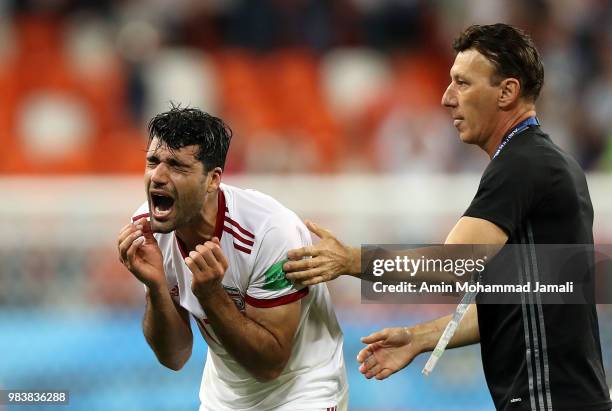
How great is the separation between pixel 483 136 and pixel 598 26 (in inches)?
313

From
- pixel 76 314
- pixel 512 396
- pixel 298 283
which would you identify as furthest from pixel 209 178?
pixel 76 314

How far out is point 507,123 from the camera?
402 cm

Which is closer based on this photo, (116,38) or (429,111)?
(429,111)

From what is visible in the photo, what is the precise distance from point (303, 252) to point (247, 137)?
623 centimetres

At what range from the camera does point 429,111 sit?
1034cm

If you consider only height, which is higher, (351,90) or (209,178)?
(351,90)

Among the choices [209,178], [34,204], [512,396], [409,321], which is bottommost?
[512,396]

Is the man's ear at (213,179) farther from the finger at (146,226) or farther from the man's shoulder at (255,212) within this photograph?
the finger at (146,226)

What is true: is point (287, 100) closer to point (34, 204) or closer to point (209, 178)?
point (34, 204)

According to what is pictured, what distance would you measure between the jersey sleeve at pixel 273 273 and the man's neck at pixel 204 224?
0.23 meters

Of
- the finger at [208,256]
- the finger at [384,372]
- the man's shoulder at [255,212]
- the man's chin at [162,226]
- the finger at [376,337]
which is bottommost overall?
the finger at [384,372]

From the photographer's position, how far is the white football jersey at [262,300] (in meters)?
4.23

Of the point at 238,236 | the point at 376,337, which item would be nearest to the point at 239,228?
the point at 238,236

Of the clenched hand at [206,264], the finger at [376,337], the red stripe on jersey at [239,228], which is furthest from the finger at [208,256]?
the finger at [376,337]
